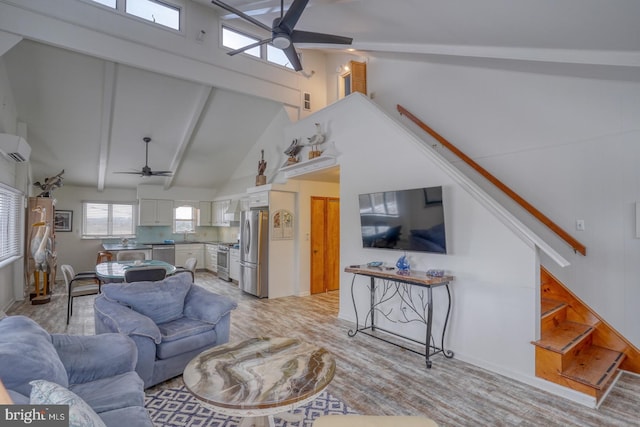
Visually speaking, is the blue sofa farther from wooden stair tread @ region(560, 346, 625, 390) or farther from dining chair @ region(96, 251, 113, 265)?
dining chair @ region(96, 251, 113, 265)

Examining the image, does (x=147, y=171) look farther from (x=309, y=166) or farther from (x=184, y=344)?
(x=184, y=344)

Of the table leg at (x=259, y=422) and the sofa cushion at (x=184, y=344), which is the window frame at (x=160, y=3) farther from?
the table leg at (x=259, y=422)

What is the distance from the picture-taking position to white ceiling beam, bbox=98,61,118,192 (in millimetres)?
5047

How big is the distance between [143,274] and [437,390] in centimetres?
358

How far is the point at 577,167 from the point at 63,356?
4.87 m

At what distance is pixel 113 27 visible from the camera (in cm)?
471

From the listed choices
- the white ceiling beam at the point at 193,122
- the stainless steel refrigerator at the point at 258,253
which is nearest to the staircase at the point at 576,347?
the stainless steel refrigerator at the point at 258,253

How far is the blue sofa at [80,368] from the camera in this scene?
152 centimetres

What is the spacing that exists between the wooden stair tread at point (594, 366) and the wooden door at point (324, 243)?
14.2 ft

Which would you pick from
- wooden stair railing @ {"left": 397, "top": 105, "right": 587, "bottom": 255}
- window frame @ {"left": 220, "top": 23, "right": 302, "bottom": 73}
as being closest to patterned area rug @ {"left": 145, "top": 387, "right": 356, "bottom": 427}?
wooden stair railing @ {"left": 397, "top": 105, "right": 587, "bottom": 255}

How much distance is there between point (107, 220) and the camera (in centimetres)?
861

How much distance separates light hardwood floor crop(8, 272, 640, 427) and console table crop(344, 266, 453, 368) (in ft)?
0.64

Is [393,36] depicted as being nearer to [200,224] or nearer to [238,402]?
[238,402]

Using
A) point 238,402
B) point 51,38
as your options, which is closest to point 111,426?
point 238,402
